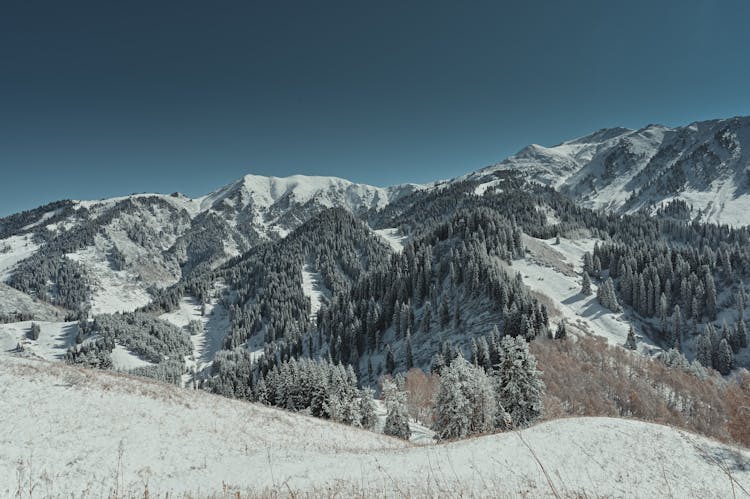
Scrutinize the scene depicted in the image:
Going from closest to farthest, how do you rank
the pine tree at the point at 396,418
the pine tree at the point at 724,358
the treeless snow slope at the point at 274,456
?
the treeless snow slope at the point at 274,456 < the pine tree at the point at 396,418 < the pine tree at the point at 724,358

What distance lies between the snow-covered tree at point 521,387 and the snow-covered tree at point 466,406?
198cm

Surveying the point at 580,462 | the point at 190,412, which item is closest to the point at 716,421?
the point at 580,462

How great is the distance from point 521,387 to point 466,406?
7164 millimetres

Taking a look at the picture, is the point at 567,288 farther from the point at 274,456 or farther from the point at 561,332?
the point at 274,456

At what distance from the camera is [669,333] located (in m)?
129

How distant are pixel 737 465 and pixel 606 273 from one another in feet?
572

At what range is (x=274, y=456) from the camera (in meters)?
17.9

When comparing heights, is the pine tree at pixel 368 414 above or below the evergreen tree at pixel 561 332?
below

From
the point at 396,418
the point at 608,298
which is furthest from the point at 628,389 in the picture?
the point at 608,298

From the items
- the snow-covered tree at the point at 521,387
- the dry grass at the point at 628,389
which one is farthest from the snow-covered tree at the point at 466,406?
the dry grass at the point at 628,389

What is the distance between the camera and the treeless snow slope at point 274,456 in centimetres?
1284

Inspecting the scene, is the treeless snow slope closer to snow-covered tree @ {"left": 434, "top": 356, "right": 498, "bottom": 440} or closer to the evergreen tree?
snow-covered tree @ {"left": 434, "top": 356, "right": 498, "bottom": 440}

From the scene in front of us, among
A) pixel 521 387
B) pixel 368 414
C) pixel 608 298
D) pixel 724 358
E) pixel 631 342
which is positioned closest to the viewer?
pixel 521 387

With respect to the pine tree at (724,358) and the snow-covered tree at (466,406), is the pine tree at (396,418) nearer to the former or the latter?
the snow-covered tree at (466,406)
